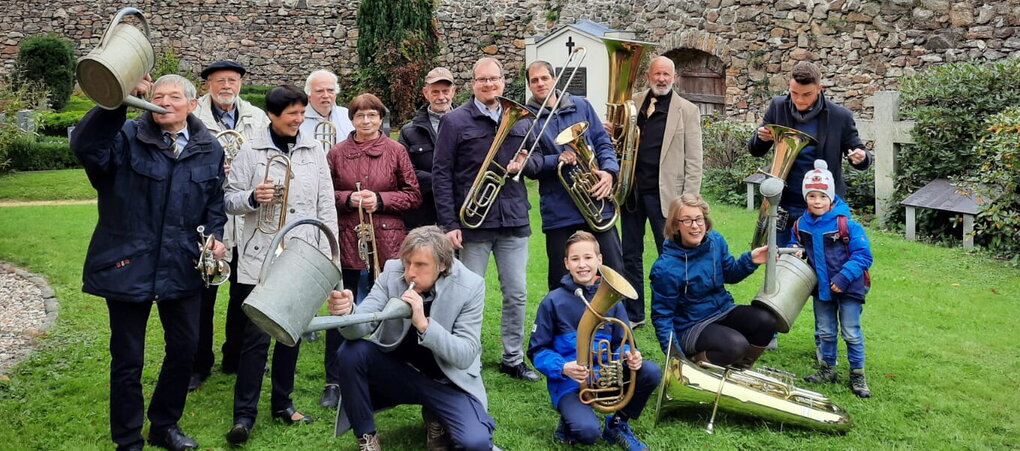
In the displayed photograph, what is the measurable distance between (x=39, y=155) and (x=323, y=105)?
9.71 metres

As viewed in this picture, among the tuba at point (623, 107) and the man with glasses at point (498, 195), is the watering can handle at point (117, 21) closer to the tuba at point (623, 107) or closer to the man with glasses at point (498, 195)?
the man with glasses at point (498, 195)

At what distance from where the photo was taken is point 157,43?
21156 mm

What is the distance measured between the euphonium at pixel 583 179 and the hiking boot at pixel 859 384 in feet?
5.19

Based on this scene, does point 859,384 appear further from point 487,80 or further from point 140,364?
point 140,364

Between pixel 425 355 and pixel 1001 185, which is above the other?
pixel 1001 185

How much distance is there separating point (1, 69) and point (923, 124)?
20.3 m

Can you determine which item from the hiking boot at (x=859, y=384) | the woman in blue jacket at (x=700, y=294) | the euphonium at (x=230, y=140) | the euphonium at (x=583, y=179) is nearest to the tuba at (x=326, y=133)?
the euphonium at (x=230, y=140)

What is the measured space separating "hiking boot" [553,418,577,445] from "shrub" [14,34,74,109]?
17.1 m

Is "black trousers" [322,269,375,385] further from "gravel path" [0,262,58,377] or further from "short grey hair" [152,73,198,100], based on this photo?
"gravel path" [0,262,58,377]

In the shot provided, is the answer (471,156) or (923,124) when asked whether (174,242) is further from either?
(923,124)

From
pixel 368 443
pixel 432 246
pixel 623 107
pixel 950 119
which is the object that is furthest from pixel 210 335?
pixel 950 119

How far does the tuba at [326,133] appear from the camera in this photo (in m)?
5.92

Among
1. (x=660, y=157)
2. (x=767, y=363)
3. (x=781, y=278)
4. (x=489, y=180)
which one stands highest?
(x=660, y=157)

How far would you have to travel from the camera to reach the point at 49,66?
19.1 metres
